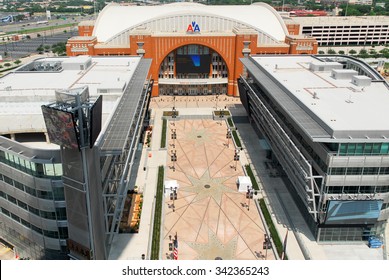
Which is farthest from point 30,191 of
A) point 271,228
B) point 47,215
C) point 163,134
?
point 163,134

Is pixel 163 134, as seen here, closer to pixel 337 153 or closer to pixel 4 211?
pixel 4 211

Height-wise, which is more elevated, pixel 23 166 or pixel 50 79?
pixel 50 79

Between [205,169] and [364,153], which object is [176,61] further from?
[364,153]

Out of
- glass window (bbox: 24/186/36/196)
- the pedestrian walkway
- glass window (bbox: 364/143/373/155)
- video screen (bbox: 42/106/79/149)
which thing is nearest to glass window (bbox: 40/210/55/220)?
glass window (bbox: 24/186/36/196)

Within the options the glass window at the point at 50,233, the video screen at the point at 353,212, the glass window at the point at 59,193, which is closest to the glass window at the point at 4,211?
the glass window at the point at 50,233

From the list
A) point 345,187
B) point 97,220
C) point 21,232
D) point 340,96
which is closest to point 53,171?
point 97,220

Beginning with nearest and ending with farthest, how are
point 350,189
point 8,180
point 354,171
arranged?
1. point 8,180
2. point 354,171
3. point 350,189

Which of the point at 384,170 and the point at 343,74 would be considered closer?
the point at 384,170
